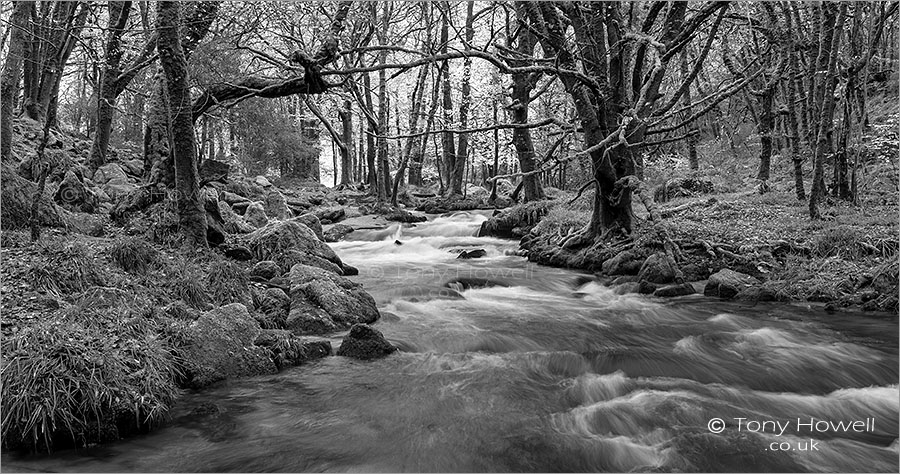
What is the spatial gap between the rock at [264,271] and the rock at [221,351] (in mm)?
2180

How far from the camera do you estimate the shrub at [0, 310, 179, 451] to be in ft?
11.8

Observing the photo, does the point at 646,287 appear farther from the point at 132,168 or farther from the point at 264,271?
the point at 132,168

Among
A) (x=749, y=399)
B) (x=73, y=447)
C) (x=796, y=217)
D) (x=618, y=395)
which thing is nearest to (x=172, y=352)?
(x=73, y=447)

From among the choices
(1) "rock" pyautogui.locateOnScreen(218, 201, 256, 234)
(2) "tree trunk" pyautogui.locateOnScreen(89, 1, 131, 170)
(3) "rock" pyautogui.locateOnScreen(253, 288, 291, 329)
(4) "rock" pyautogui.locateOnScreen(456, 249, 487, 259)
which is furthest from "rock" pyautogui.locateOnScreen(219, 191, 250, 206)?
(3) "rock" pyautogui.locateOnScreen(253, 288, 291, 329)

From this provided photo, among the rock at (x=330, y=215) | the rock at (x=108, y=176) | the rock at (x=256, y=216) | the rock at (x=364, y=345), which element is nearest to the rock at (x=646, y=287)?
the rock at (x=364, y=345)

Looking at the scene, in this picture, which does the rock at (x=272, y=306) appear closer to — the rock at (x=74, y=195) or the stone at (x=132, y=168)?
the rock at (x=74, y=195)

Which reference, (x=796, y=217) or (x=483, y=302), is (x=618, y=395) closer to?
(x=483, y=302)

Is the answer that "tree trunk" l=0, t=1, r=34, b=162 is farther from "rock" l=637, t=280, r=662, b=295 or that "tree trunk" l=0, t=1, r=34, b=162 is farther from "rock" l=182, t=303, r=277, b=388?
"rock" l=637, t=280, r=662, b=295

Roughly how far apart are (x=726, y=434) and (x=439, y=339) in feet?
11.9

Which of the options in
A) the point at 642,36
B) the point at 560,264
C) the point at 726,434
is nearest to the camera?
the point at 726,434

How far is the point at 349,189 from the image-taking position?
3105cm

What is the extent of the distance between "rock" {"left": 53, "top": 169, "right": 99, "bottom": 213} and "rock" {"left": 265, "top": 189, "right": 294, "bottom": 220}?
6544mm

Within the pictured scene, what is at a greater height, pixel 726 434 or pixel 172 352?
pixel 172 352

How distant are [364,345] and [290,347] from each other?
0.82m
